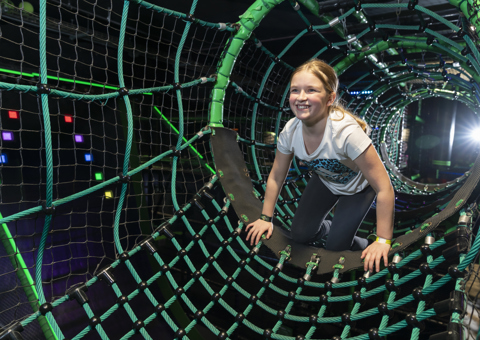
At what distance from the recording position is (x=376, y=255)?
3.60 ft

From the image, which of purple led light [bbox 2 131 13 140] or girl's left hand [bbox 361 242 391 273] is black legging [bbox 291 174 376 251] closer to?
girl's left hand [bbox 361 242 391 273]

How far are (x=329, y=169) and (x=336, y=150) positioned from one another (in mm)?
153

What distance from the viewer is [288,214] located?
83.1 inches

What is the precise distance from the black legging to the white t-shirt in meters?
0.05

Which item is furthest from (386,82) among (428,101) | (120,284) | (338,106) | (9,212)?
(428,101)

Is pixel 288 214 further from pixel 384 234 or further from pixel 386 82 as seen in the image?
pixel 386 82

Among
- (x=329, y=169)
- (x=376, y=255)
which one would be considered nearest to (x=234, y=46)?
(x=329, y=169)

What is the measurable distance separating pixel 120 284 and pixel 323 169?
251cm

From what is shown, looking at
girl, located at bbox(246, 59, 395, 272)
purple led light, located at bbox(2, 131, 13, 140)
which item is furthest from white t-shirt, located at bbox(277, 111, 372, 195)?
purple led light, located at bbox(2, 131, 13, 140)

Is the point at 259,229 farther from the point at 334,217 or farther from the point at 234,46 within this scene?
the point at 234,46

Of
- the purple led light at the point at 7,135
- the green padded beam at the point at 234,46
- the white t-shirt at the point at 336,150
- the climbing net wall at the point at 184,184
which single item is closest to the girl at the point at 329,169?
the white t-shirt at the point at 336,150

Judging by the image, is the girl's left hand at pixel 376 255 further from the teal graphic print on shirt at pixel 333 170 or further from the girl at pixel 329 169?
the teal graphic print on shirt at pixel 333 170

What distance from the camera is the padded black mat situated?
1.10 m

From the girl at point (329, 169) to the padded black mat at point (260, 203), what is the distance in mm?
69
